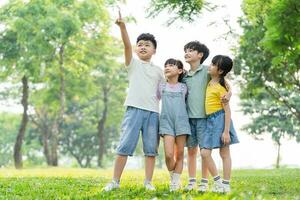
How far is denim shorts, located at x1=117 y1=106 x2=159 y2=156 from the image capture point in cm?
762

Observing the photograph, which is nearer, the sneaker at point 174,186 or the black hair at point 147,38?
the sneaker at point 174,186

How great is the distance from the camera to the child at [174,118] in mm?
7484

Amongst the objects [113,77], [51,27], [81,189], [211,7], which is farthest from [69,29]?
[81,189]

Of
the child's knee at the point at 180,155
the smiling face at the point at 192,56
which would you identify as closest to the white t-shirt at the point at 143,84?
the smiling face at the point at 192,56

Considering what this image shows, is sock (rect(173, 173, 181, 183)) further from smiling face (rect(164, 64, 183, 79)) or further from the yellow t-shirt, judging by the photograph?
smiling face (rect(164, 64, 183, 79))

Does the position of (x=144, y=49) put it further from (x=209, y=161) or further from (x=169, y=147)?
(x=209, y=161)

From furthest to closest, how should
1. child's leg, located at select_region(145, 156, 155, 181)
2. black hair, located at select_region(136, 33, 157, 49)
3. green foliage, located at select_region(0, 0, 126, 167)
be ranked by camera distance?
green foliage, located at select_region(0, 0, 126, 167), black hair, located at select_region(136, 33, 157, 49), child's leg, located at select_region(145, 156, 155, 181)

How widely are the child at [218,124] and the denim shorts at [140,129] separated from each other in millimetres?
654

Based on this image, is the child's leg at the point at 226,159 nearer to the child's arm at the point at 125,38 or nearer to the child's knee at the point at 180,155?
the child's knee at the point at 180,155

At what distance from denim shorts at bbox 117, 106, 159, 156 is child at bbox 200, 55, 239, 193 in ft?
2.15

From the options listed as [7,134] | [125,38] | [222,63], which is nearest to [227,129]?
[222,63]

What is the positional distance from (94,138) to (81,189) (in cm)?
5105

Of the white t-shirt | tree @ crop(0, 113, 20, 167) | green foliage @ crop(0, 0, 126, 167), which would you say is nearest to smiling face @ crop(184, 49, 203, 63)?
the white t-shirt

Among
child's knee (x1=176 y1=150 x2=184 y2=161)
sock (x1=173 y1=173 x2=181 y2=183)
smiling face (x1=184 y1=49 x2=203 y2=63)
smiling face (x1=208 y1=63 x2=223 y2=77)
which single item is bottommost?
sock (x1=173 y1=173 x2=181 y2=183)
